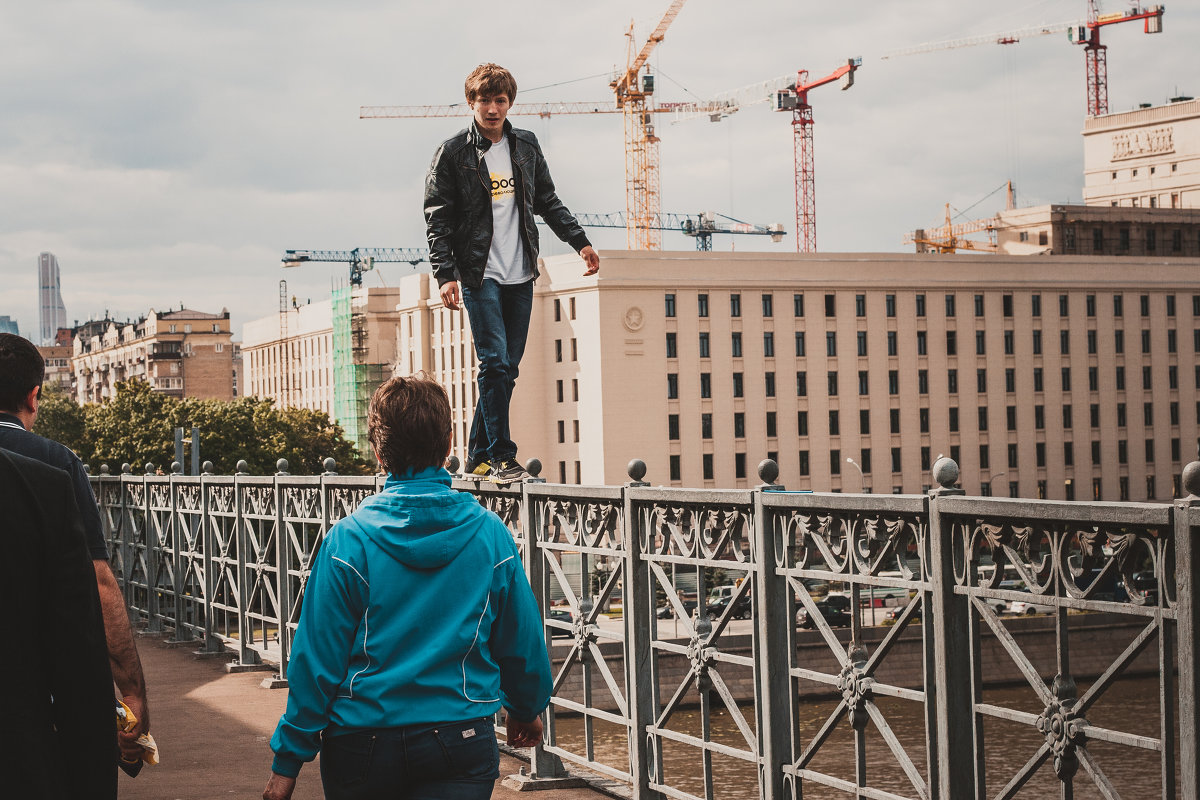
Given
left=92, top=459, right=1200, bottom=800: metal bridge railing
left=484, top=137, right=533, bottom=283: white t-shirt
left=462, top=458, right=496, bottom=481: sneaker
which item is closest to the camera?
left=92, top=459, right=1200, bottom=800: metal bridge railing

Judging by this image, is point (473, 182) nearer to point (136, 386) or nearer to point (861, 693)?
point (861, 693)

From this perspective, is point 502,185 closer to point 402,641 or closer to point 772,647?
point 772,647

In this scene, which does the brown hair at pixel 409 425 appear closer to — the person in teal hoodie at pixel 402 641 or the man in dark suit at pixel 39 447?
the person in teal hoodie at pixel 402 641

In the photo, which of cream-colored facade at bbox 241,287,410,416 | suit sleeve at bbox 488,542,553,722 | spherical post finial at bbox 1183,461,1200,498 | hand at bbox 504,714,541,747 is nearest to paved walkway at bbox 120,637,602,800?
hand at bbox 504,714,541,747

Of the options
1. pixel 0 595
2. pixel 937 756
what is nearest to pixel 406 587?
pixel 0 595

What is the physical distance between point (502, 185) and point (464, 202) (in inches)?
8.3

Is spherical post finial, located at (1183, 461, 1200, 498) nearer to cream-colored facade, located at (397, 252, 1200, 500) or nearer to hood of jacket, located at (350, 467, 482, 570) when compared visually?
hood of jacket, located at (350, 467, 482, 570)

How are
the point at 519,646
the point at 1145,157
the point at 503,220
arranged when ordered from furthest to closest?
the point at 1145,157 → the point at 503,220 → the point at 519,646

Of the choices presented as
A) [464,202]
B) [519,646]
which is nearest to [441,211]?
[464,202]

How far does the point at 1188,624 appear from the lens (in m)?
4.10

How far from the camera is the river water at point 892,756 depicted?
35.5 m

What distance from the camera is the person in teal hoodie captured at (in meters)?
3.77

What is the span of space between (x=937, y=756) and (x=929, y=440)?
93.4 metres

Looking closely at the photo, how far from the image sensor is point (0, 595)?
3047 millimetres
